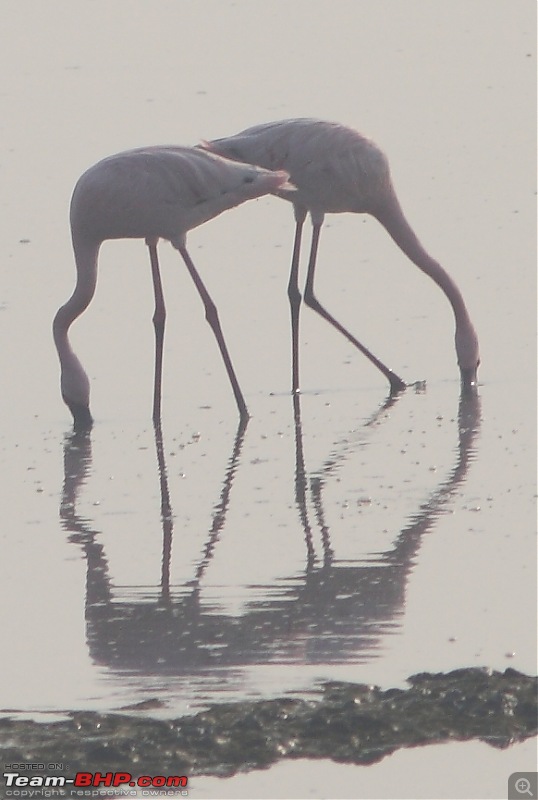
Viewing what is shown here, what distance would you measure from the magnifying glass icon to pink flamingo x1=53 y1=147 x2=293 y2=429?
5.28 metres

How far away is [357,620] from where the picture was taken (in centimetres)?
700

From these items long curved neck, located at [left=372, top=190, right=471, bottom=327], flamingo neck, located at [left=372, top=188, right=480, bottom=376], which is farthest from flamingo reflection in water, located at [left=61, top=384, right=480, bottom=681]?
long curved neck, located at [left=372, top=190, right=471, bottom=327]

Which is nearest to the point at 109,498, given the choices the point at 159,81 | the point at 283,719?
the point at 283,719

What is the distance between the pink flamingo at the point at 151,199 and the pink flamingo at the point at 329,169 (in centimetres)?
39

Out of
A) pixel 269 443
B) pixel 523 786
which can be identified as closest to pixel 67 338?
pixel 269 443

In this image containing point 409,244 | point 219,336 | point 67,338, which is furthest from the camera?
point 409,244

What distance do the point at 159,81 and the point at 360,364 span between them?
40.8 feet

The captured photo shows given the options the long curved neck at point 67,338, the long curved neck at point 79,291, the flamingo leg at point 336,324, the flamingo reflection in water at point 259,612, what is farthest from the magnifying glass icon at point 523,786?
the long curved neck at point 79,291

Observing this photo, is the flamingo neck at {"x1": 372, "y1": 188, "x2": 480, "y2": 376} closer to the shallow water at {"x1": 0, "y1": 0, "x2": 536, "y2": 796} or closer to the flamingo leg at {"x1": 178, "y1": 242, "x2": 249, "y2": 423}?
the shallow water at {"x1": 0, "y1": 0, "x2": 536, "y2": 796}

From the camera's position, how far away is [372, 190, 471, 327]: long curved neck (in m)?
11.9

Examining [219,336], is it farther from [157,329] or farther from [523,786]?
[523,786]

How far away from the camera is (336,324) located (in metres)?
11.9

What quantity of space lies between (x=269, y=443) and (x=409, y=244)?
2.42 metres

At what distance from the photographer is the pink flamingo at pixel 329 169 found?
11.4 metres
